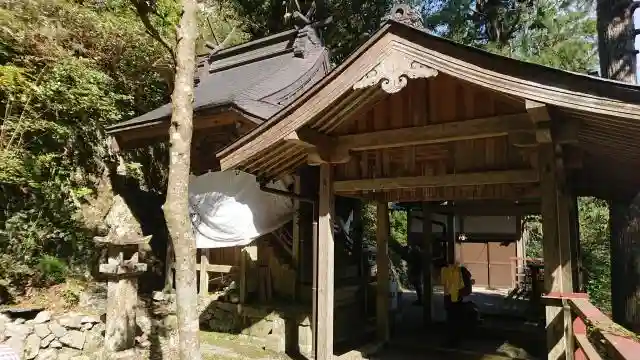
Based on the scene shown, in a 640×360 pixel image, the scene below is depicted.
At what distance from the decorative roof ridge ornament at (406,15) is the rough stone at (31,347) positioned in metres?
8.54

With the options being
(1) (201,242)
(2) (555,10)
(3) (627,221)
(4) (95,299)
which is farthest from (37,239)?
(2) (555,10)

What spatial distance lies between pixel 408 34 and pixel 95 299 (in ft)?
29.2

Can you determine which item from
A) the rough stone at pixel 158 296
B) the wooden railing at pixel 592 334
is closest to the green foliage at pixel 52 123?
the rough stone at pixel 158 296

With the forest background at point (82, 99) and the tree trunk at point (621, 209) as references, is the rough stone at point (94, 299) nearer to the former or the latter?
the forest background at point (82, 99)

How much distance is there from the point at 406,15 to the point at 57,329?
8.59 m

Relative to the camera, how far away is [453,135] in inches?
205

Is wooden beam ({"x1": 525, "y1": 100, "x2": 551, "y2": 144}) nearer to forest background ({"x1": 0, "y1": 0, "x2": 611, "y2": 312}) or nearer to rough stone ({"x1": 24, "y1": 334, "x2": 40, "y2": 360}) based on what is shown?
forest background ({"x1": 0, "y1": 0, "x2": 611, "y2": 312})

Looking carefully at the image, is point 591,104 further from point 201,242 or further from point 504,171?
point 201,242

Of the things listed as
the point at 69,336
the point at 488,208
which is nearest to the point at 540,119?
the point at 488,208

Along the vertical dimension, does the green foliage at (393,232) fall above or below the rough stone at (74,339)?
above

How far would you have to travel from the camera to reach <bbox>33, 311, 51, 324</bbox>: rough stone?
27.1ft

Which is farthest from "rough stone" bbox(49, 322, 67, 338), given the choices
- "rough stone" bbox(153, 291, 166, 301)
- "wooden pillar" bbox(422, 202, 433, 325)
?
"wooden pillar" bbox(422, 202, 433, 325)

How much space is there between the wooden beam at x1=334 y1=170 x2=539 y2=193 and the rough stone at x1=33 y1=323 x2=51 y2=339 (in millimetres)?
6515

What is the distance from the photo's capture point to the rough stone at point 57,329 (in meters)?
8.33
